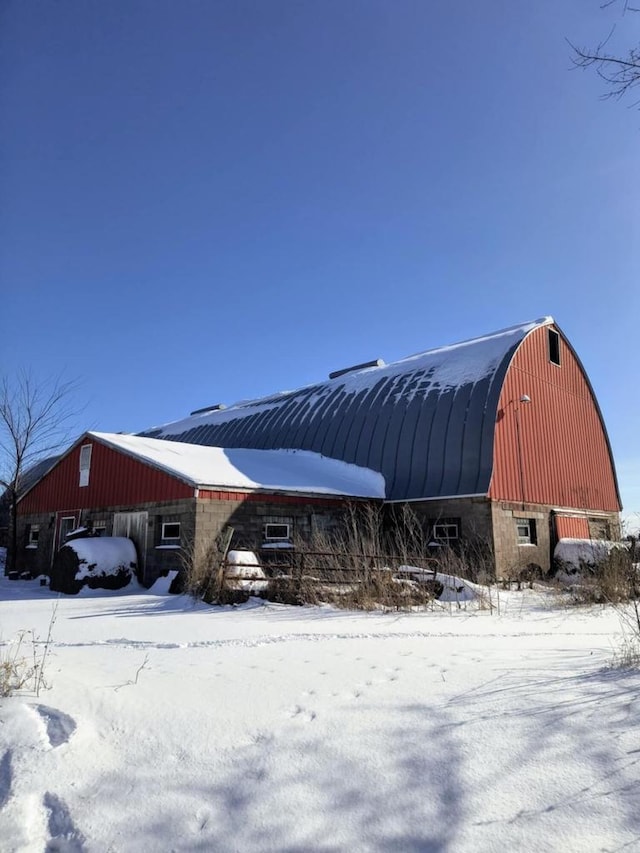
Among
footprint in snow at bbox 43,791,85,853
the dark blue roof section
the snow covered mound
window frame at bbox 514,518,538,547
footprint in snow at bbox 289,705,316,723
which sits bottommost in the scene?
footprint in snow at bbox 43,791,85,853

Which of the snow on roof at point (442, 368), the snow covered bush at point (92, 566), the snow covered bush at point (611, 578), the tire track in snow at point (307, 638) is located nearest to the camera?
the tire track in snow at point (307, 638)

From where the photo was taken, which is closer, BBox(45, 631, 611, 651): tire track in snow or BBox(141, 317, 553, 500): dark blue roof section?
BBox(45, 631, 611, 651): tire track in snow

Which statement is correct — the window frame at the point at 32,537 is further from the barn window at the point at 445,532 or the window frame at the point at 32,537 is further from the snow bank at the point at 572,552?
the snow bank at the point at 572,552

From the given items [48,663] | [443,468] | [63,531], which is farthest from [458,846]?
[63,531]

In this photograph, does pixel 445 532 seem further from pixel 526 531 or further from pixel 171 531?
pixel 171 531

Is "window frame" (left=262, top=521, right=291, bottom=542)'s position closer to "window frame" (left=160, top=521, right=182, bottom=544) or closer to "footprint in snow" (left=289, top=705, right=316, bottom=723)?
"window frame" (left=160, top=521, right=182, bottom=544)

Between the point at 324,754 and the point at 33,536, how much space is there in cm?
Result: 2548

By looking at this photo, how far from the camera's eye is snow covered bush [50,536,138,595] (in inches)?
705

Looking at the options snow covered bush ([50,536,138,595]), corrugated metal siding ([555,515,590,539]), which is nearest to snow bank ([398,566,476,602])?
snow covered bush ([50,536,138,595])

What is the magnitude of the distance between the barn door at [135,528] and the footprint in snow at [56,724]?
606 inches

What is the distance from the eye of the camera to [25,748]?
3.86 meters

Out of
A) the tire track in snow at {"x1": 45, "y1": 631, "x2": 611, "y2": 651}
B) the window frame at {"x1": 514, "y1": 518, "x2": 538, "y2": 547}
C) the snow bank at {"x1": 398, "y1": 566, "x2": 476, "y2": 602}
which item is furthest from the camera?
the window frame at {"x1": 514, "y1": 518, "x2": 538, "y2": 547}

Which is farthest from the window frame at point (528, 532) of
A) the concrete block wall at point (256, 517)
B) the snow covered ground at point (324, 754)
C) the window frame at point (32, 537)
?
the window frame at point (32, 537)

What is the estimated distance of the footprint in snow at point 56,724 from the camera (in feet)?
13.1
